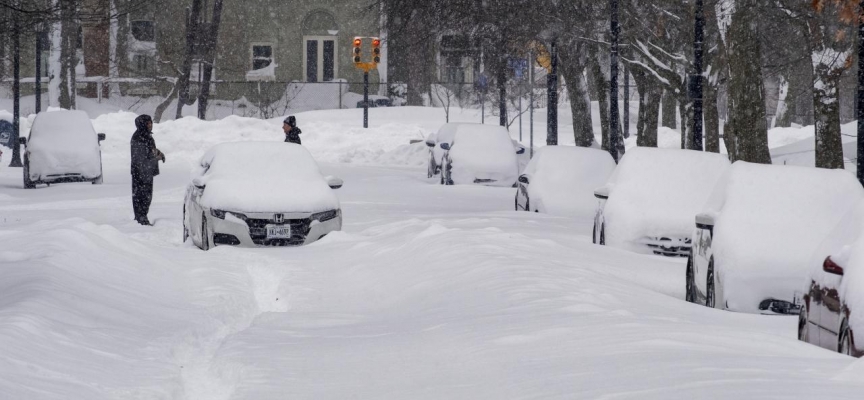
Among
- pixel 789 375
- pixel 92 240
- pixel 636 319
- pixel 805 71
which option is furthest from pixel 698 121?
pixel 805 71

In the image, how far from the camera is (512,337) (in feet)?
27.5

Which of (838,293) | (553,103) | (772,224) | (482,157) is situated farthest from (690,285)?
(553,103)

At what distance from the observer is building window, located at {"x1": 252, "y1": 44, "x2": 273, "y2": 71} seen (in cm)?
6788

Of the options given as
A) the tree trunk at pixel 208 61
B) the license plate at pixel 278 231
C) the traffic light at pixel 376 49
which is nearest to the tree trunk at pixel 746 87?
the license plate at pixel 278 231

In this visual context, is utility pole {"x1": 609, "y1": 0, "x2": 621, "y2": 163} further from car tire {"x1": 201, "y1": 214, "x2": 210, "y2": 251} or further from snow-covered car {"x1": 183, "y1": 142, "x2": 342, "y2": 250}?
car tire {"x1": 201, "y1": 214, "x2": 210, "y2": 251}

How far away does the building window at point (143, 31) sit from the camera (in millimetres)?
68375

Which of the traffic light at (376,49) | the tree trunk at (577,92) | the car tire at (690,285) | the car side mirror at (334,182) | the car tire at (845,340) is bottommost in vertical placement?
the car tire at (690,285)

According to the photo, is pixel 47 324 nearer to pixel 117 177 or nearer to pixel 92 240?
pixel 92 240

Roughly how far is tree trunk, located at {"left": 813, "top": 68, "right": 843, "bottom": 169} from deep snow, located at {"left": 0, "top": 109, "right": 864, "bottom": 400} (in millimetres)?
6459

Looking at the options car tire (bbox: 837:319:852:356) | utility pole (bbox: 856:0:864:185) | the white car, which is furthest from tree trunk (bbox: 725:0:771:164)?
car tire (bbox: 837:319:852:356)

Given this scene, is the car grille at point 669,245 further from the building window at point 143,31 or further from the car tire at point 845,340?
the building window at point 143,31

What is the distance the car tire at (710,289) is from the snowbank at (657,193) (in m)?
3.43

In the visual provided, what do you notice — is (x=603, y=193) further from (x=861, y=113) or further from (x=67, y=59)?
(x=67, y=59)

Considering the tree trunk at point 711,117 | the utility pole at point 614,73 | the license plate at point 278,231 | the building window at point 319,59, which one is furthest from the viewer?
the building window at point 319,59
